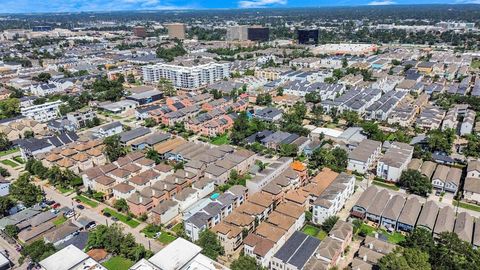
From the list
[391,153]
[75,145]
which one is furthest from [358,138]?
[75,145]

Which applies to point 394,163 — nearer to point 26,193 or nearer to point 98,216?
point 98,216

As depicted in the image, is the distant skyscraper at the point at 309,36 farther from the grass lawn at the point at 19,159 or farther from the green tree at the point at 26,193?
the green tree at the point at 26,193

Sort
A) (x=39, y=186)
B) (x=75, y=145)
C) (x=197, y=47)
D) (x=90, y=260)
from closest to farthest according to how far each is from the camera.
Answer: (x=90, y=260)
(x=39, y=186)
(x=75, y=145)
(x=197, y=47)

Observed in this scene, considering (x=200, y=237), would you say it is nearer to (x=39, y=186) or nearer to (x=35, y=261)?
(x=35, y=261)

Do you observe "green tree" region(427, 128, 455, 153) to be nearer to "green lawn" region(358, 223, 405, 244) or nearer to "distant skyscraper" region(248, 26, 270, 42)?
"green lawn" region(358, 223, 405, 244)

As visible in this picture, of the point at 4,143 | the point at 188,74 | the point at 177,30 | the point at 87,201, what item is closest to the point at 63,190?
the point at 87,201

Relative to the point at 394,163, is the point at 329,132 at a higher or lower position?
lower
